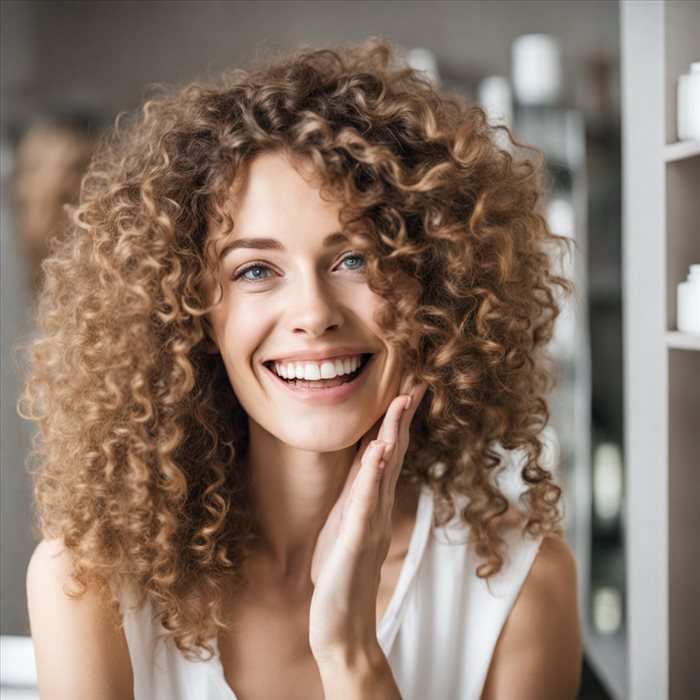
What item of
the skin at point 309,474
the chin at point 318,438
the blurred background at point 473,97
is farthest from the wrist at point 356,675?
the blurred background at point 473,97

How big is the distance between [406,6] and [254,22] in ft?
1.85

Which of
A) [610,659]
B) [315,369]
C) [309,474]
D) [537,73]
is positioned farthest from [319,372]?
[537,73]

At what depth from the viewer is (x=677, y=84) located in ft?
4.12

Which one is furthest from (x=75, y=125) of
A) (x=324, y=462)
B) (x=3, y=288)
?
(x=324, y=462)

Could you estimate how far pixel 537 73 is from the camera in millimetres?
2846

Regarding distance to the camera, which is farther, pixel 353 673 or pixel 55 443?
pixel 55 443

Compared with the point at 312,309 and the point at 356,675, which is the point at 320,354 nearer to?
the point at 312,309

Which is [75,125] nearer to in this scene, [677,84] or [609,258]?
[609,258]

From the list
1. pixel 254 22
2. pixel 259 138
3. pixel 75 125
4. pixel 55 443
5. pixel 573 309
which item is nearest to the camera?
pixel 259 138

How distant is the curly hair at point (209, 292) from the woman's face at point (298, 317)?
0.08ft

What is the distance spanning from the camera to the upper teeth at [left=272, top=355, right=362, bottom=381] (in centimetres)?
100

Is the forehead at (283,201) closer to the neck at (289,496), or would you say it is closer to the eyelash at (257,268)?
the eyelash at (257,268)

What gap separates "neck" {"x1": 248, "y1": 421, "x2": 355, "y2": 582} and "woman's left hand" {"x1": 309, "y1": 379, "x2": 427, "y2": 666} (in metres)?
0.13

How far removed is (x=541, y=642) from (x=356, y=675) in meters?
0.33
